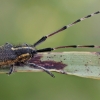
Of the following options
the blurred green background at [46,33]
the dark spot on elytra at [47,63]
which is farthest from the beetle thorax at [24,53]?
the blurred green background at [46,33]

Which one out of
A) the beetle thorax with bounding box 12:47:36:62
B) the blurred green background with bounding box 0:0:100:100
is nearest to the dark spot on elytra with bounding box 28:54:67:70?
the beetle thorax with bounding box 12:47:36:62

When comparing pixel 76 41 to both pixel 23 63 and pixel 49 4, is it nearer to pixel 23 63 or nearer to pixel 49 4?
pixel 49 4

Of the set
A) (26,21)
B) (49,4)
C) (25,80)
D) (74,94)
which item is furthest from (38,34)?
(74,94)

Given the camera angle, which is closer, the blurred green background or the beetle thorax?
the beetle thorax

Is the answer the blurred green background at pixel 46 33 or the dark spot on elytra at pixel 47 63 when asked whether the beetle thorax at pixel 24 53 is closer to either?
the dark spot on elytra at pixel 47 63

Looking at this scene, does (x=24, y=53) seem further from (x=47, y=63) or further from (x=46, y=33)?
(x=46, y=33)

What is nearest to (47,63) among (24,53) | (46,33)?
(24,53)

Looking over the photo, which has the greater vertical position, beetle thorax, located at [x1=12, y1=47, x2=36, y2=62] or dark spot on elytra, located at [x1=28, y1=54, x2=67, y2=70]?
beetle thorax, located at [x1=12, y1=47, x2=36, y2=62]

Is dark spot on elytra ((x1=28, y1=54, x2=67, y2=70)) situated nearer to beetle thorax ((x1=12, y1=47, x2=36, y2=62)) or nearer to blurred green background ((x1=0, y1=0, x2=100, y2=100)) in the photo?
beetle thorax ((x1=12, y1=47, x2=36, y2=62))
